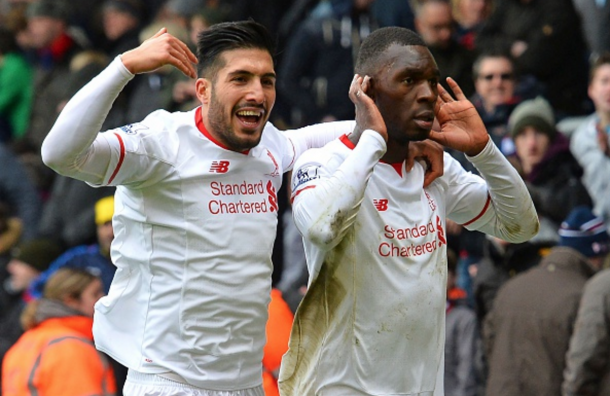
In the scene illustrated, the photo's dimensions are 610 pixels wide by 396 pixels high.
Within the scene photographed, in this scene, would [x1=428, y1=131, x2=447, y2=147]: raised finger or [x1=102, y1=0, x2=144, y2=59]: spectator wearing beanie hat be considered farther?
[x1=102, y1=0, x2=144, y2=59]: spectator wearing beanie hat

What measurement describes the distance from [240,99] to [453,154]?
3.99 metres

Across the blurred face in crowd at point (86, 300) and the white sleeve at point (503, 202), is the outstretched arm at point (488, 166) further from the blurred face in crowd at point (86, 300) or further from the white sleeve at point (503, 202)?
the blurred face in crowd at point (86, 300)

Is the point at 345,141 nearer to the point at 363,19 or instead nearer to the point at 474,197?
the point at 474,197

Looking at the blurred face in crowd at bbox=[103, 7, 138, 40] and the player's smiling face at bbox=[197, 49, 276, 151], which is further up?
the blurred face in crowd at bbox=[103, 7, 138, 40]

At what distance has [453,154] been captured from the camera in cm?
939

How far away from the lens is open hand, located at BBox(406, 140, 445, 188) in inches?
228

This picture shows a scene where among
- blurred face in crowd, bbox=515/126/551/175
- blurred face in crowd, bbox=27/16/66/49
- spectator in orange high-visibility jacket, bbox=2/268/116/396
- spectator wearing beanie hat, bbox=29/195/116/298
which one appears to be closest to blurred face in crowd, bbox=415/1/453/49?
blurred face in crowd, bbox=515/126/551/175

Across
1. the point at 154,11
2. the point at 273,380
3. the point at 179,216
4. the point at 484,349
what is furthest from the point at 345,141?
the point at 154,11

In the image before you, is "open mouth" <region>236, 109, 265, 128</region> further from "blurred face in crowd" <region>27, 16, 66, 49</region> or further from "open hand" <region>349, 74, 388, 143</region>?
"blurred face in crowd" <region>27, 16, 66, 49</region>

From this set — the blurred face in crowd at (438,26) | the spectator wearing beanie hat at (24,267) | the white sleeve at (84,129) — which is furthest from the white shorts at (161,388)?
the blurred face in crowd at (438,26)

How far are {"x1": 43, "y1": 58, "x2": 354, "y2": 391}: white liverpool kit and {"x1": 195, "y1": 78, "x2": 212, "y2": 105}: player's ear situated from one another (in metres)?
0.14

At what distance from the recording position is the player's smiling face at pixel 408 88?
217 inches

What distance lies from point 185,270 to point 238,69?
899 millimetres

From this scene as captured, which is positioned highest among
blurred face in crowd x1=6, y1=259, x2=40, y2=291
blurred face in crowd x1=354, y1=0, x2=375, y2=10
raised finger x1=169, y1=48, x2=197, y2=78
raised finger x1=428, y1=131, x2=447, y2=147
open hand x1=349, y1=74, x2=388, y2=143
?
blurred face in crowd x1=354, y1=0, x2=375, y2=10
